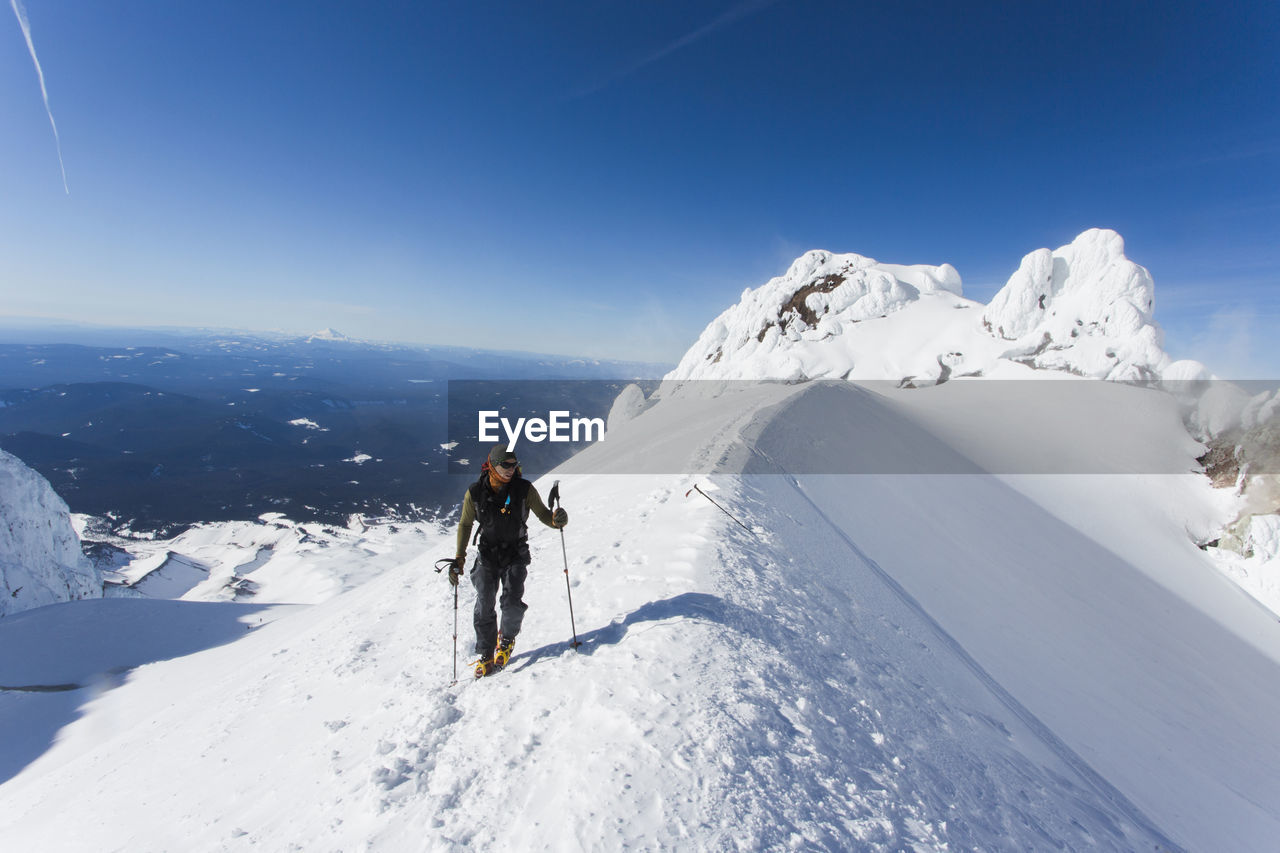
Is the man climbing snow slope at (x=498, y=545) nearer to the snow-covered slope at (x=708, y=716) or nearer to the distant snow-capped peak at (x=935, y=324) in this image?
the snow-covered slope at (x=708, y=716)

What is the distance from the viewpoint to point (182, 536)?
350ft

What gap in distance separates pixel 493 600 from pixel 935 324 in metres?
49.9

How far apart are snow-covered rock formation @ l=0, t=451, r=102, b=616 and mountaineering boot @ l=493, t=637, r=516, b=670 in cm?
5677

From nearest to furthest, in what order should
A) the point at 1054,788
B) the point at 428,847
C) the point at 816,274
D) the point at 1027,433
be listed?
1. the point at 428,847
2. the point at 1054,788
3. the point at 1027,433
4. the point at 816,274

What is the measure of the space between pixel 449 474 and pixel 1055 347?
521ft

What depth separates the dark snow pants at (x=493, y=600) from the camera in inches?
221

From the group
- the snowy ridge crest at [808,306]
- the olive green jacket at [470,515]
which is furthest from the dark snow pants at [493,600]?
the snowy ridge crest at [808,306]

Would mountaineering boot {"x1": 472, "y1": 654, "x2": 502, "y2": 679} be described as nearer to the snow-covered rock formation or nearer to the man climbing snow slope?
the man climbing snow slope

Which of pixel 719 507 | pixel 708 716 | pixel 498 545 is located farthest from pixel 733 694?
pixel 719 507

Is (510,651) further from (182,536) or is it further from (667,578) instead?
(182,536)

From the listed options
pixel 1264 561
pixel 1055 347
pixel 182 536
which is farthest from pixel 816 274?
pixel 182 536

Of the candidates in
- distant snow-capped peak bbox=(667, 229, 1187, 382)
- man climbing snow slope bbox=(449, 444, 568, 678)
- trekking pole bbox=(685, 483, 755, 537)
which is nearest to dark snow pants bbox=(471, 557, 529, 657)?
man climbing snow slope bbox=(449, 444, 568, 678)

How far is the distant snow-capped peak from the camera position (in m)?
32.7
